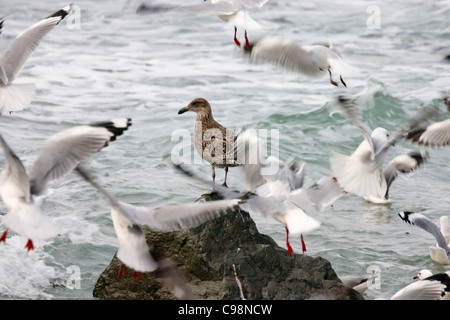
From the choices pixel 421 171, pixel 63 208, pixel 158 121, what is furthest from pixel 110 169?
pixel 421 171

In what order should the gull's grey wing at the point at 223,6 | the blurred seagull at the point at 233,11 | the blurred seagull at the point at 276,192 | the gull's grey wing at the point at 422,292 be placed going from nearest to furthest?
the blurred seagull at the point at 276,192
the gull's grey wing at the point at 422,292
the gull's grey wing at the point at 223,6
the blurred seagull at the point at 233,11

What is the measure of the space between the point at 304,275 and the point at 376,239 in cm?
230

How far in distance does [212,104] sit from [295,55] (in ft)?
18.0

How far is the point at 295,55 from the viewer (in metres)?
7.05

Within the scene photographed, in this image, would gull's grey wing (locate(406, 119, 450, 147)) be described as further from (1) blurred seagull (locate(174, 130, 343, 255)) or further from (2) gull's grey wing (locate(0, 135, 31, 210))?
(2) gull's grey wing (locate(0, 135, 31, 210))

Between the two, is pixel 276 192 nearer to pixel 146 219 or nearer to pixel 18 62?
pixel 146 219

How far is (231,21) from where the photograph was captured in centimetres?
684

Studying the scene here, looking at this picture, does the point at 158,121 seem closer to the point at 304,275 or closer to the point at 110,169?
the point at 110,169

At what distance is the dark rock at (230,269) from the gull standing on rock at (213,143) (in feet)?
1.51

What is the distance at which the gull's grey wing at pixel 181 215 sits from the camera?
464 cm

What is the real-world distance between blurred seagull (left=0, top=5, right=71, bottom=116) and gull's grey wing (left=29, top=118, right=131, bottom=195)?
2.18 m

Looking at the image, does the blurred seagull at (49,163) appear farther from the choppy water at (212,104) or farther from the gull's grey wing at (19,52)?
the gull's grey wing at (19,52)

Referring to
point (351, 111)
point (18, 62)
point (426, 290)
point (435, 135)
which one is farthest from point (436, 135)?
point (18, 62)

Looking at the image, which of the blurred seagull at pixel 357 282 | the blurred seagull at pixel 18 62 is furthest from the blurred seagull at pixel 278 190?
the blurred seagull at pixel 18 62
